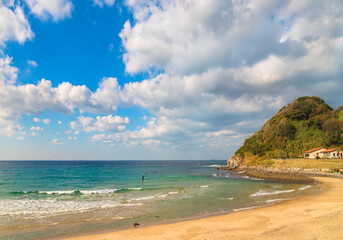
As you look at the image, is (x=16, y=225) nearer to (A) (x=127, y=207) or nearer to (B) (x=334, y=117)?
(A) (x=127, y=207)

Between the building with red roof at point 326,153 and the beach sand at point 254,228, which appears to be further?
the building with red roof at point 326,153

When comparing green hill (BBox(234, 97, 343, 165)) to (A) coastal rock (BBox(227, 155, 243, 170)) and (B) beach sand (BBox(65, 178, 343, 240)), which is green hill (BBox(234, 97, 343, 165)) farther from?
(B) beach sand (BBox(65, 178, 343, 240))

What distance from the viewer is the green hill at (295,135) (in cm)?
7481

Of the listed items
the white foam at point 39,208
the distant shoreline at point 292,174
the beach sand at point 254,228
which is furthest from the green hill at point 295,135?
the white foam at point 39,208

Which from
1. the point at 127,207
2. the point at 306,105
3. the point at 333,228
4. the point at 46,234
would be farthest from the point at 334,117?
the point at 46,234

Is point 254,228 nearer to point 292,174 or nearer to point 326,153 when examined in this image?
point 292,174

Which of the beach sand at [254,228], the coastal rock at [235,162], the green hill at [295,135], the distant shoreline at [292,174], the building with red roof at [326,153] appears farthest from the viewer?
the coastal rock at [235,162]

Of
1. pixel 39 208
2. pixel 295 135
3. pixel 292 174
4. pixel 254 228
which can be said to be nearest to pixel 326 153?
pixel 292 174

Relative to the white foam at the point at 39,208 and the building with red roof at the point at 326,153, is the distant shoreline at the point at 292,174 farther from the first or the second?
the white foam at the point at 39,208

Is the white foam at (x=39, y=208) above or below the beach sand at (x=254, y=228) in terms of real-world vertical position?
below

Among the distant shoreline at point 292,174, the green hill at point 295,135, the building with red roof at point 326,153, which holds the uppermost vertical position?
the green hill at point 295,135

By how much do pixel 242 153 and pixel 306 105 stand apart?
51417mm

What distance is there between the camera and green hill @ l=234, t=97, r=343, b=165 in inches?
2945

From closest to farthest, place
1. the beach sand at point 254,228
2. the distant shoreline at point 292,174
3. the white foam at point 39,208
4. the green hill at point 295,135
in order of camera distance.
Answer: the beach sand at point 254,228, the white foam at point 39,208, the distant shoreline at point 292,174, the green hill at point 295,135
